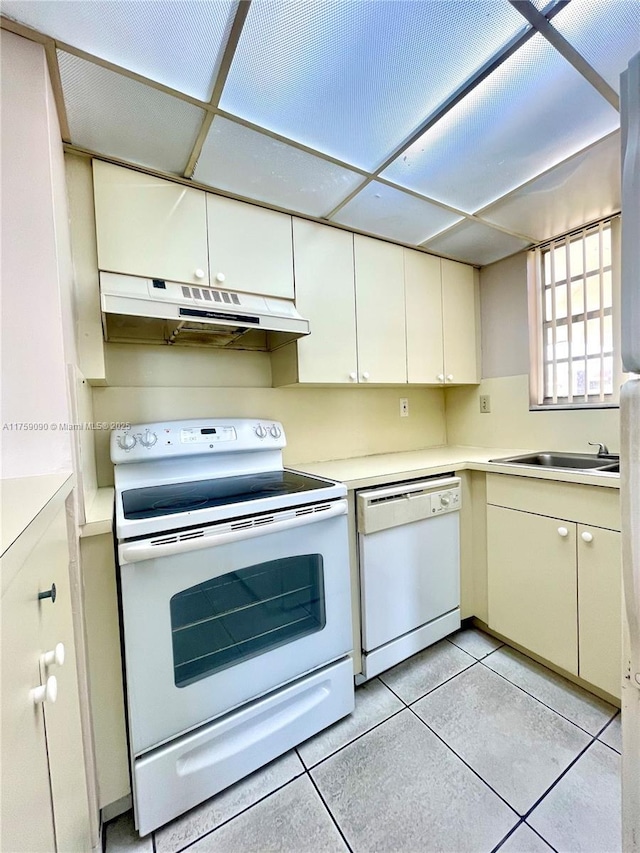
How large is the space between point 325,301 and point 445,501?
116cm

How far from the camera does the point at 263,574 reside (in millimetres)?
1222

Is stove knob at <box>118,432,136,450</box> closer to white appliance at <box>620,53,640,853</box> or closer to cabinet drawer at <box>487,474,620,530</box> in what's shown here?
white appliance at <box>620,53,640,853</box>

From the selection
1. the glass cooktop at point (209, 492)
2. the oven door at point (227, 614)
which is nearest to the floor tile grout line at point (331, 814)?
the oven door at point (227, 614)

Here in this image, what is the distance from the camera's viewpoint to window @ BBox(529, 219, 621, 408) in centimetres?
181

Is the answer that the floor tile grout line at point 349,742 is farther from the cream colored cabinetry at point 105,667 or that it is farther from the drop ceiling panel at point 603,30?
the drop ceiling panel at point 603,30

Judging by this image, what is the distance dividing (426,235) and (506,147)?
0.66m

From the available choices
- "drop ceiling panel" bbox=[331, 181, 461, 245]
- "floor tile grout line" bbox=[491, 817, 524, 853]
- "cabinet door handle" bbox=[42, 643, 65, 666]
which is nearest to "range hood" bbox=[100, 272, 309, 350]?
"drop ceiling panel" bbox=[331, 181, 461, 245]

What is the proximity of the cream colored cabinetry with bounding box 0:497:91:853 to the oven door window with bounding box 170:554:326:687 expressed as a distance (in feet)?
1.17

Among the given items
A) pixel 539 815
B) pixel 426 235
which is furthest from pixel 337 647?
pixel 426 235

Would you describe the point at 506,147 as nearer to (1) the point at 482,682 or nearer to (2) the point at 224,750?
(1) the point at 482,682

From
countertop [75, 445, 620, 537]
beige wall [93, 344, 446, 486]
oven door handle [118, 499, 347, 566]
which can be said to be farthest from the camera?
beige wall [93, 344, 446, 486]

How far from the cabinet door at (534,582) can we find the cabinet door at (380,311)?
36.2 inches

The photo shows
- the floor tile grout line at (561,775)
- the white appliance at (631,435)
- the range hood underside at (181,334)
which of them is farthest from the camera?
the range hood underside at (181,334)

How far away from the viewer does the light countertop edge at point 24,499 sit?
41 cm
